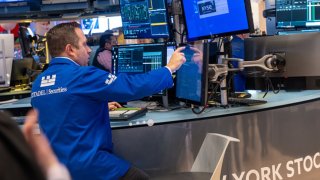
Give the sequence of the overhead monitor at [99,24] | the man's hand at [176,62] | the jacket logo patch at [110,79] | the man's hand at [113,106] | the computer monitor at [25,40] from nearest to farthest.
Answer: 1. the jacket logo patch at [110,79]
2. the man's hand at [176,62]
3. the man's hand at [113,106]
4. the computer monitor at [25,40]
5. the overhead monitor at [99,24]

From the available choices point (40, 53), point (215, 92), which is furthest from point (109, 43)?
point (215, 92)

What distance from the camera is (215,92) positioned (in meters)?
2.91

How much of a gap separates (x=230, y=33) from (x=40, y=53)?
484 centimetres

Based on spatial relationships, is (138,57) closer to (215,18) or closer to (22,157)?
(215,18)

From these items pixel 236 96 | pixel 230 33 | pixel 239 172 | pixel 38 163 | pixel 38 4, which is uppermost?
pixel 38 4

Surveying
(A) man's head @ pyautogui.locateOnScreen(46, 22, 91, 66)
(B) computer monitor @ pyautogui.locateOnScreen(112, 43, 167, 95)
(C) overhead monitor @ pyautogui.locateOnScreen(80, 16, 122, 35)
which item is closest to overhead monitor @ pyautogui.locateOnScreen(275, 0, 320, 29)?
(B) computer monitor @ pyautogui.locateOnScreen(112, 43, 167, 95)

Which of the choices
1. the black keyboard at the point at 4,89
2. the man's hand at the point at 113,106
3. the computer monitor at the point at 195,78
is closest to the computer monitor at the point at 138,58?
the computer monitor at the point at 195,78

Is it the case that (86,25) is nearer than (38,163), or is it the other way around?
(38,163)

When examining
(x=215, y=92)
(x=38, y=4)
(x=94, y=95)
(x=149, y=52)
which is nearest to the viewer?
(x=94, y=95)

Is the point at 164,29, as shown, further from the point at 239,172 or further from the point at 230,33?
the point at 239,172

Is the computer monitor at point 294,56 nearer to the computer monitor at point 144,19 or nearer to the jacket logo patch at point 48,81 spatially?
the computer monitor at point 144,19

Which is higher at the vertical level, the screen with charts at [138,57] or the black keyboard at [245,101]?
the screen with charts at [138,57]

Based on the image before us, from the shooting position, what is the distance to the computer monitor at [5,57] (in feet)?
17.4

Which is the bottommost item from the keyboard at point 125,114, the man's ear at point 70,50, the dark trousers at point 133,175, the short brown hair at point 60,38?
the dark trousers at point 133,175
